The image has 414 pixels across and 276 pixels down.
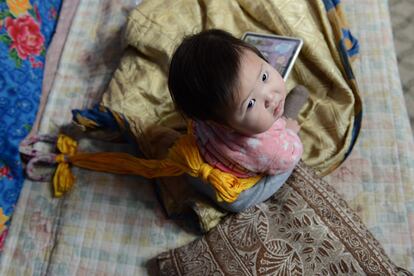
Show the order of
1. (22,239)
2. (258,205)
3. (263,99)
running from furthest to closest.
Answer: (22,239)
(258,205)
(263,99)

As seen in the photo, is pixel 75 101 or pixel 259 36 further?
pixel 75 101

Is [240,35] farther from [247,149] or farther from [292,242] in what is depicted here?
[292,242]

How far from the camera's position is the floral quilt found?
43.9 inches

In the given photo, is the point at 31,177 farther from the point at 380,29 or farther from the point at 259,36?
the point at 380,29

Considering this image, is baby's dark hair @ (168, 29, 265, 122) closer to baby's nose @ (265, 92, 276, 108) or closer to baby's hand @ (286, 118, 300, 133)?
baby's nose @ (265, 92, 276, 108)

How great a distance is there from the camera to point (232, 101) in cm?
70

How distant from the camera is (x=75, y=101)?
1.25 metres

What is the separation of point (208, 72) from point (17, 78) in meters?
0.75

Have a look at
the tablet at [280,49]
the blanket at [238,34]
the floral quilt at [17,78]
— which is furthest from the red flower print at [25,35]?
the tablet at [280,49]

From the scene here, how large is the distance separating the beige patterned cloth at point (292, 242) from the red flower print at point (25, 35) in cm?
76

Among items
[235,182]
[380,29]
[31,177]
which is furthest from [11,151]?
[380,29]

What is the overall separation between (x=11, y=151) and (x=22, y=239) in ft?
0.77

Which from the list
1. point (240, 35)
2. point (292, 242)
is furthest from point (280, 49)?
point (292, 242)

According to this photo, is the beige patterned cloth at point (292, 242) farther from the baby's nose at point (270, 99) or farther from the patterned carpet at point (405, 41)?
the patterned carpet at point (405, 41)
